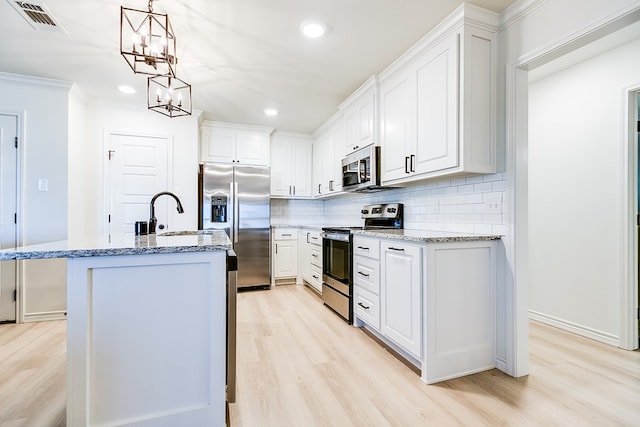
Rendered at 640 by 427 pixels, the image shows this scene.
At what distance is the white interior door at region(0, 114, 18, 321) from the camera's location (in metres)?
2.94

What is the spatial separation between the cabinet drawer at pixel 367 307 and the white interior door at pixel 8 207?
340 centimetres

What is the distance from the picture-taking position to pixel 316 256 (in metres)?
3.98

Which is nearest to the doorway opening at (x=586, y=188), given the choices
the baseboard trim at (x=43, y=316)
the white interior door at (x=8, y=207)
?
the baseboard trim at (x=43, y=316)

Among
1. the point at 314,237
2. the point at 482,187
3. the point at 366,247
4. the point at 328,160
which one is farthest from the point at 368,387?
the point at 328,160

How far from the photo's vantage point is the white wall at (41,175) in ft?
9.78

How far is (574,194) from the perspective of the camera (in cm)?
269

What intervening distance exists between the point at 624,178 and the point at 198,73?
Answer: 12.3ft

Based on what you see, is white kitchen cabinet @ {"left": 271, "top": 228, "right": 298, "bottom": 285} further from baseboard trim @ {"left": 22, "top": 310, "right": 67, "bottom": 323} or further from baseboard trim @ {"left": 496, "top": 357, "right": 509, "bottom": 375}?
baseboard trim @ {"left": 496, "top": 357, "right": 509, "bottom": 375}

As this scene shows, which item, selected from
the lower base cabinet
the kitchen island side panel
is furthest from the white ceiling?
the kitchen island side panel

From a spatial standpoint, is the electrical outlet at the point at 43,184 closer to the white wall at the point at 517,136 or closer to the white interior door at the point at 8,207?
the white interior door at the point at 8,207

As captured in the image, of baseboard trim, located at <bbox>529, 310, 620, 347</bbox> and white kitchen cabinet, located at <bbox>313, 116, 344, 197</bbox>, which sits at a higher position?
white kitchen cabinet, located at <bbox>313, 116, 344, 197</bbox>

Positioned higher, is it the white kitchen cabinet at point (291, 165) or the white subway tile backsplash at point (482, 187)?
the white kitchen cabinet at point (291, 165)

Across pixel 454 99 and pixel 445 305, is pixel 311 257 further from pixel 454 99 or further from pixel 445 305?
pixel 454 99

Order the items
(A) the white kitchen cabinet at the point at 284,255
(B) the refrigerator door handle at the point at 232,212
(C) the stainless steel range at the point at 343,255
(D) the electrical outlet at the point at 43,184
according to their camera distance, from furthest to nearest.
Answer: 1. (A) the white kitchen cabinet at the point at 284,255
2. (B) the refrigerator door handle at the point at 232,212
3. (D) the electrical outlet at the point at 43,184
4. (C) the stainless steel range at the point at 343,255
